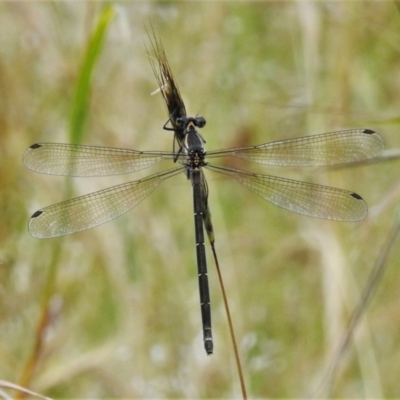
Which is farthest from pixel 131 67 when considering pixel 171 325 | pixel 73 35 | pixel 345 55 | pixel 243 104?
pixel 171 325

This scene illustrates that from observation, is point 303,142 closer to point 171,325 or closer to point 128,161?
point 128,161

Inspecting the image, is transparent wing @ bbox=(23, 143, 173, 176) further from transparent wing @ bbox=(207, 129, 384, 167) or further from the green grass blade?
transparent wing @ bbox=(207, 129, 384, 167)

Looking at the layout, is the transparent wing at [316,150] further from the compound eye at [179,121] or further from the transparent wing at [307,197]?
the compound eye at [179,121]


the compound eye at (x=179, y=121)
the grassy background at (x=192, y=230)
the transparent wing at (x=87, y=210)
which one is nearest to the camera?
the compound eye at (x=179, y=121)

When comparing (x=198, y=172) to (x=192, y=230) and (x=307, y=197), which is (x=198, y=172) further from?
(x=192, y=230)

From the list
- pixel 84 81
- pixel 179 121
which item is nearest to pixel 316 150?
pixel 179 121

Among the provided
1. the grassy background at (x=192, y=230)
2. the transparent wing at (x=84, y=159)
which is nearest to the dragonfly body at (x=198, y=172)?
the transparent wing at (x=84, y=159)

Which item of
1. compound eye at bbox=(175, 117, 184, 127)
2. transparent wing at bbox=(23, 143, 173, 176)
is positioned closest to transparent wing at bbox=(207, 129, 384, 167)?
transparent wing at bbox=(23, 143, 173, 176)
